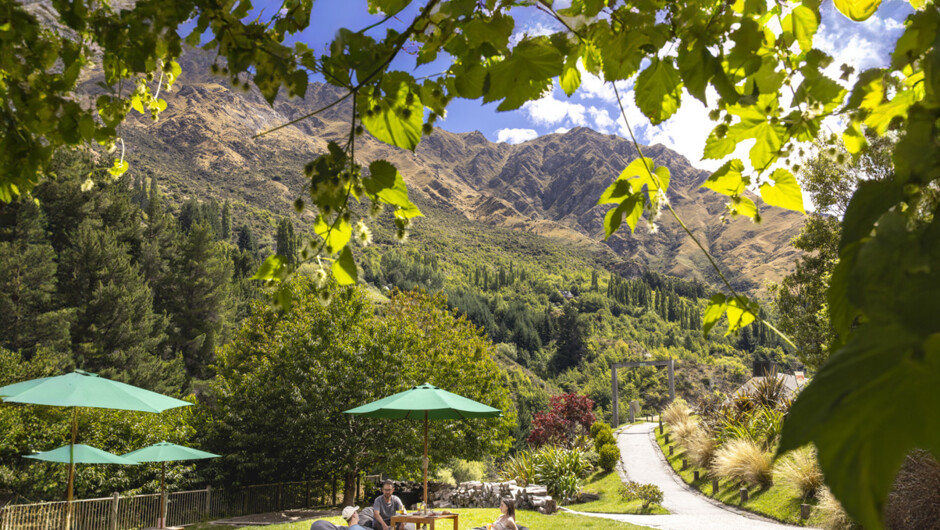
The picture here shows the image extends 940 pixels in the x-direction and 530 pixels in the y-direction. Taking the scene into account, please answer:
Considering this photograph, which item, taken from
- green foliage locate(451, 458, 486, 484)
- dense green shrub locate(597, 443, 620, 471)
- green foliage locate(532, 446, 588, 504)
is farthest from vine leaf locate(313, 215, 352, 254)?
green foliage locate(451, 458, 486, 484)

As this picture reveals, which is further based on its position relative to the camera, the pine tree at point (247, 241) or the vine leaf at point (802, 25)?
the pine tree at point (247, 241)

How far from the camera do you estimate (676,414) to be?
14711 millimetres

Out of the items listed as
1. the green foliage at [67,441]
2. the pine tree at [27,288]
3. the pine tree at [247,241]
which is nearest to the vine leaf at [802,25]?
the green foliage at [67,441]

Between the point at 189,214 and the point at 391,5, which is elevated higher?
the point at 189,214

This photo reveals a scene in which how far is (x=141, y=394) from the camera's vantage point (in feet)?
22.9

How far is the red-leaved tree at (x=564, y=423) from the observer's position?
1609 cm

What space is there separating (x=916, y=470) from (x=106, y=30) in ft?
25.1

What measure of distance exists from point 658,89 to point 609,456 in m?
13.8

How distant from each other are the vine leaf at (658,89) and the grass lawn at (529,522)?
27.4ft

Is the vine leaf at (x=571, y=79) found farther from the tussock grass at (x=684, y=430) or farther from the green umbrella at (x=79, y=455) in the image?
the tussock grass at (x=684, y=430)

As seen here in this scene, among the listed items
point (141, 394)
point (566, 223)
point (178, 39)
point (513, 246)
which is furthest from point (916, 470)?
point (566, 223)

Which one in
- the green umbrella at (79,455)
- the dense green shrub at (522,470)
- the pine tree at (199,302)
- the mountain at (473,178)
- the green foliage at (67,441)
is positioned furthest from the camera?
the mountain at (473,178)

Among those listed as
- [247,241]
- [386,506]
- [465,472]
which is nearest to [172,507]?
[386,506]

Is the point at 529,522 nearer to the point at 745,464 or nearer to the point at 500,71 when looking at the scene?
the point at 745,464
